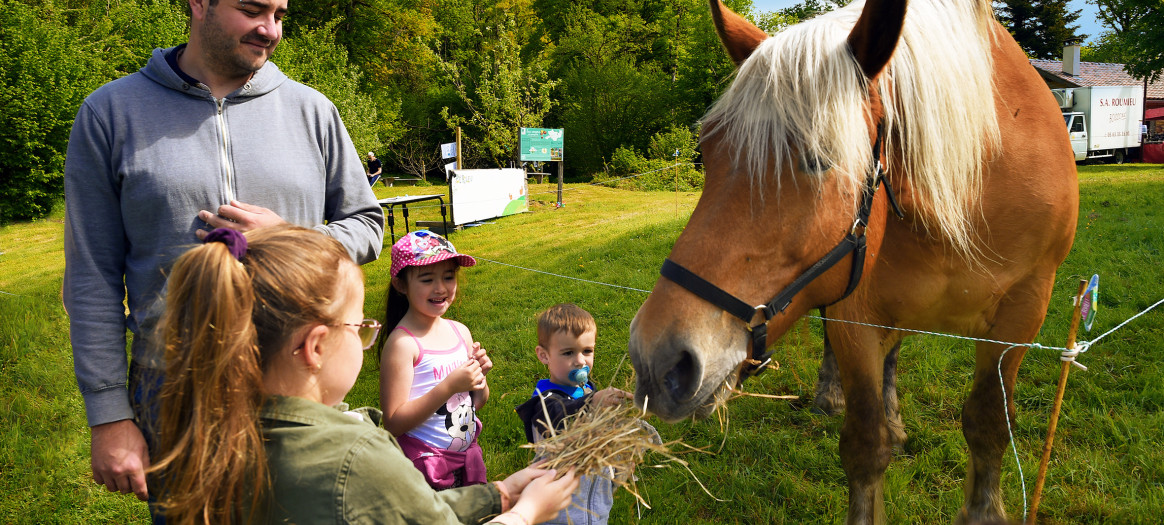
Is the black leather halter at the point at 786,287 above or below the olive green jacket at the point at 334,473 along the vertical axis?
above

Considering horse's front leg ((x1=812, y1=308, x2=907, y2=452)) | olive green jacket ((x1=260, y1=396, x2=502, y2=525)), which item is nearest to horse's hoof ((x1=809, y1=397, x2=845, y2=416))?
horse's front leg ((x1=812, y1=308, x2=907, y2=452))

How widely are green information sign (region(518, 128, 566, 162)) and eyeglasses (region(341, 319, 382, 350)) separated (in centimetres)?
1490

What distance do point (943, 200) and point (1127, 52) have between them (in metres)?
25.3

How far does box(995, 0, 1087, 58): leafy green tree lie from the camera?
3806 centimetres

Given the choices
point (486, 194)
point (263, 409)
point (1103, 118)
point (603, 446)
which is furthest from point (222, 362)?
point (1103, 118)

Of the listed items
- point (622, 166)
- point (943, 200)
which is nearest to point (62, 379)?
point (943, 200)

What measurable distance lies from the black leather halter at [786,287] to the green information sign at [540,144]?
48.5 feet

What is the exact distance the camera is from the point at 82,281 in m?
1.74

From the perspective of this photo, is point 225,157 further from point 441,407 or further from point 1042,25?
point 1042,25

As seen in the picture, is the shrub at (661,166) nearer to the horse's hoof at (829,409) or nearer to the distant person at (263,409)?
the horse's hoof at (829,409)

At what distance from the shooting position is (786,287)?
5.82 ft

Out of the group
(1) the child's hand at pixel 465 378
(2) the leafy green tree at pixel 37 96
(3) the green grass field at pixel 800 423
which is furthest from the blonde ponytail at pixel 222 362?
(2) the leafy green tree at pixel 37 96

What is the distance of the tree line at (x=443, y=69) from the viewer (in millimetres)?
16203

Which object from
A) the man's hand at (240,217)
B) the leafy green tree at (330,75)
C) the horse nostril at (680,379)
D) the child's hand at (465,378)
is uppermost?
the leafy green tree at (330,75)
